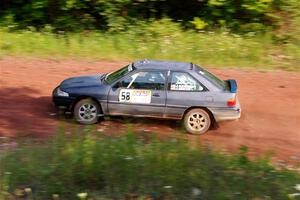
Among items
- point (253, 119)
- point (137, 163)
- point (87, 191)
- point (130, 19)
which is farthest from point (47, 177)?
point (130, 19)

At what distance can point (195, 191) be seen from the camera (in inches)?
226

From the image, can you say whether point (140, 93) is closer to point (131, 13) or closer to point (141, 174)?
point (141, 174)

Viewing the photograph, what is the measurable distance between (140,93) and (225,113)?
1634 millimetres

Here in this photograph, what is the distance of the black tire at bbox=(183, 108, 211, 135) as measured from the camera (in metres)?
10.3

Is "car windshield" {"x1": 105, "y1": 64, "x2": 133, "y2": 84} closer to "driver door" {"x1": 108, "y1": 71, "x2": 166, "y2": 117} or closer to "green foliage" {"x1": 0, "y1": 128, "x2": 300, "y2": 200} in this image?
"driver door" {"x1": 108, "y1": 71, "x2": 166, "y2": 117}

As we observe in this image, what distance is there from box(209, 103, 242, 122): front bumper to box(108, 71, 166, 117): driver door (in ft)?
3.20

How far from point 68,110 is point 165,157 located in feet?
15.7

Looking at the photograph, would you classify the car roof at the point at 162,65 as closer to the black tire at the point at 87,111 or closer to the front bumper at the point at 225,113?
Result: the front bumper at the point at 225,113

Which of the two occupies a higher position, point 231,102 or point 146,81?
point 146,81

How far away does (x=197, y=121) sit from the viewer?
10297 mm

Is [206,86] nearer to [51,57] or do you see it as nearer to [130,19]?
[51,57]

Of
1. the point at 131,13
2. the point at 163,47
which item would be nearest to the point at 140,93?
the point at 163,47

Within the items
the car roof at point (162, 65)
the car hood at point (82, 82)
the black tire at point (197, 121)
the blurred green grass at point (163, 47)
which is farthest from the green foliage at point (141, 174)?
the blurred green grass at point (163, 47)

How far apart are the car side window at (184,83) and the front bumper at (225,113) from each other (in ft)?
1.63
